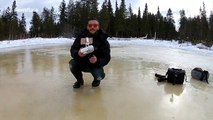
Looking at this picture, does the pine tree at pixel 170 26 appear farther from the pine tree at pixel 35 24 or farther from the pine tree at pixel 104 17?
the pine tree at pixel 35 24

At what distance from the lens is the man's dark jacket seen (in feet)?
18.5

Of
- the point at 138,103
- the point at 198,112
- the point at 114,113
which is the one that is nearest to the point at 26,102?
the point at 114,113

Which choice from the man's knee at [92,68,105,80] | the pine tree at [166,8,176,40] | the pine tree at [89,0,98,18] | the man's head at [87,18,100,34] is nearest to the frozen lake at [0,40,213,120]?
the man's knee at [92,68,105,80]

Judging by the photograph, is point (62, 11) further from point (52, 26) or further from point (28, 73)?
point (28, 73)

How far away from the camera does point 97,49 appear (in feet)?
18.5

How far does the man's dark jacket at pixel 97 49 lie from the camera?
563cm

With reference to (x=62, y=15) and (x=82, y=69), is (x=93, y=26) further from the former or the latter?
(x=62, y=15)

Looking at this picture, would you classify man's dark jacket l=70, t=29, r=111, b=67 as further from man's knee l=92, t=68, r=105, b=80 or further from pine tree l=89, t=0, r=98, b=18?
pine tree l=89, t=0, r=98, b=18

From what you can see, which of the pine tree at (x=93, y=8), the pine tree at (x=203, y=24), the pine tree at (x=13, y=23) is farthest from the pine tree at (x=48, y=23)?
the pine tree at (x=203, y=24)

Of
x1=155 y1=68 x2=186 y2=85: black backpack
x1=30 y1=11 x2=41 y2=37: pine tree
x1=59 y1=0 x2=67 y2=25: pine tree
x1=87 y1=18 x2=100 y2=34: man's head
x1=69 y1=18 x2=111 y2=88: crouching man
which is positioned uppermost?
x1=59 y1=0 x2=67 y2=25: pine tree

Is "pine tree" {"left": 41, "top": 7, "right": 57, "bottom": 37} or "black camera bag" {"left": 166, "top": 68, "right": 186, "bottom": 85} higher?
"pine tree" {"left": 41, "top": 7, "right": 57, "bottom": 37}

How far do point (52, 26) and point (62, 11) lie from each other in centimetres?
398

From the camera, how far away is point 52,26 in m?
67.2

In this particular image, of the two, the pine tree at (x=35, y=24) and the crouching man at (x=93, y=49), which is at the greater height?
the pine tree at (x=35, y=24)
